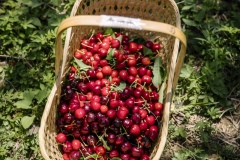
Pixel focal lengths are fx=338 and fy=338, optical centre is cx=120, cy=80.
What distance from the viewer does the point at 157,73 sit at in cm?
241

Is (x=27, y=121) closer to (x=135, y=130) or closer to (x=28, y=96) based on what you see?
(x=28, y=96)

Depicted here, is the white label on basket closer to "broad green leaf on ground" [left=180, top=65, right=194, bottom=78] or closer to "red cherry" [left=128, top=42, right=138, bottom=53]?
"red cherry" [left=128, top=42, right=138, bottom=53]

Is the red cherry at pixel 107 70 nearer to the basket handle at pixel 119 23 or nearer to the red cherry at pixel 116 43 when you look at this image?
the red cherry at pixel 116 43

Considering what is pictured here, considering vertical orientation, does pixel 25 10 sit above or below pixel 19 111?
above

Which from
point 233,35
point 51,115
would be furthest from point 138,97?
point 233,35

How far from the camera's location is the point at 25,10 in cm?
299

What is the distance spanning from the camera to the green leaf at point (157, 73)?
2383mm

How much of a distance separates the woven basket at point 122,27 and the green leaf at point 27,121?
1.00 feet

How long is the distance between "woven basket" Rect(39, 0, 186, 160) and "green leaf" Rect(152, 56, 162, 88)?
67 mm

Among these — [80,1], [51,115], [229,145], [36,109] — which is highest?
[80,1]

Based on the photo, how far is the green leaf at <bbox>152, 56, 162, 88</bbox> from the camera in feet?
7.82

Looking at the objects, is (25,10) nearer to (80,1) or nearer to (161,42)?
(80,1)

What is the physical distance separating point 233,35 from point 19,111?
1896 mm

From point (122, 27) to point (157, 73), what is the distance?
0.83 meters
